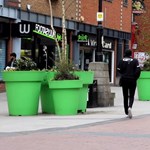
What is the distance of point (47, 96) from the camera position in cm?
Result: 1478

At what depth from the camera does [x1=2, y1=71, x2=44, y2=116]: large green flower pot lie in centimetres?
1390

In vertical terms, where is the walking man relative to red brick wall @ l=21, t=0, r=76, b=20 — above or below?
below

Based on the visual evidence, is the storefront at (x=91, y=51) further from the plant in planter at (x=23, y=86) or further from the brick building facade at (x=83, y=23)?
the plant in planter at (x=23, y=86)

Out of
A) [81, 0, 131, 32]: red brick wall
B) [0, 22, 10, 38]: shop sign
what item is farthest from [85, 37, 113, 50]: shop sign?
[0, 22, 10, 38]: shop sign

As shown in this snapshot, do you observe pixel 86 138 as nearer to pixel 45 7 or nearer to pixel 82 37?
pixel 45 7

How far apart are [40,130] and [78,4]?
2052 cm

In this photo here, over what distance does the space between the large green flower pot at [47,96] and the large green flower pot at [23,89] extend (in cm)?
30

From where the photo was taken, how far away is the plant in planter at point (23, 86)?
1391cm

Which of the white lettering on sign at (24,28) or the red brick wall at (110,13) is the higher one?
the red brick wall at (110,13)

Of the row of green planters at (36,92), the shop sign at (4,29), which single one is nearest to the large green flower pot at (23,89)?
the row of green planters at (36,92)

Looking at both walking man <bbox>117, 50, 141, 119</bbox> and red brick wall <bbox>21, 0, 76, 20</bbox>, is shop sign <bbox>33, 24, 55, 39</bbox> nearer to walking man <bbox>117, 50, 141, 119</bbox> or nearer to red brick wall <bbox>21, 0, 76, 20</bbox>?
red brick wall <bbox>21, 0, 76, 20</bbox>

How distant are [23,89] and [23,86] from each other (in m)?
0.08

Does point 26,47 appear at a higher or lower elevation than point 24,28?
lower

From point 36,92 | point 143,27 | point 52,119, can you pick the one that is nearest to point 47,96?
point 36,92
